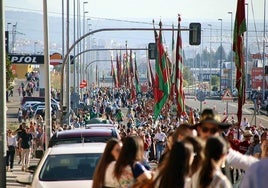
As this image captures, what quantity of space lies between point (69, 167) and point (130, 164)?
3792mm

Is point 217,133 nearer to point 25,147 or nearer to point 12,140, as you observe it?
point 25,147

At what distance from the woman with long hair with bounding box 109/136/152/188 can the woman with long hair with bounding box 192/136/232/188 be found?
125 cm

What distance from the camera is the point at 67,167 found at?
12992 millimetres

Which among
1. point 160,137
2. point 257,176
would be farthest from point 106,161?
point 160,137

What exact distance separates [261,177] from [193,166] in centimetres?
165

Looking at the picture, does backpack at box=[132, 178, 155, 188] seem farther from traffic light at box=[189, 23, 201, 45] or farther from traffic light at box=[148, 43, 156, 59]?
traffic light at box=[148, 43, 156, 59]

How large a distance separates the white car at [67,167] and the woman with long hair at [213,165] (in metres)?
4.57

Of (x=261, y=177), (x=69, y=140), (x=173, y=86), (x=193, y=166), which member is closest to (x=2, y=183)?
(x=69, y=140)

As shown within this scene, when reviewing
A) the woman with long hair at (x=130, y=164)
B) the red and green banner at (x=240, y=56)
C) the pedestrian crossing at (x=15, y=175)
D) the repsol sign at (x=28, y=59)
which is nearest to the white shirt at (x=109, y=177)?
the woman with long hair at (x=130, y=164)

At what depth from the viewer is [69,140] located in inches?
622

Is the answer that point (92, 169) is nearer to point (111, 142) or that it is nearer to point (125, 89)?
point (111, 142)

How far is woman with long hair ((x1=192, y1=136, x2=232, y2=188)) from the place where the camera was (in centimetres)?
781

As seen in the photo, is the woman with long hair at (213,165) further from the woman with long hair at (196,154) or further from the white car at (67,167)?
the white car at (67,167)

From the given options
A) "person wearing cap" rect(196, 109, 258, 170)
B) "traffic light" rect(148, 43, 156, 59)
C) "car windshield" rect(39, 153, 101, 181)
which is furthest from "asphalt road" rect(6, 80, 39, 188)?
"person wearing cap" rect(196, 109, 258, 170)
